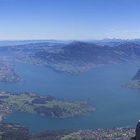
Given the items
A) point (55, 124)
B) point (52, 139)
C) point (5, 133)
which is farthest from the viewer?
point (55, 124)

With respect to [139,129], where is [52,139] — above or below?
below

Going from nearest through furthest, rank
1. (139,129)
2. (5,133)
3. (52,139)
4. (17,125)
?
(139,129)
(52,139)
(5,133)
(17,125)

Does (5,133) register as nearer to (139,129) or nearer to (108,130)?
(108,130)

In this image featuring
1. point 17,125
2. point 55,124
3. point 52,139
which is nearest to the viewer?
point 52,139

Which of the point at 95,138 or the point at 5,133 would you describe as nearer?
the point at 95,138

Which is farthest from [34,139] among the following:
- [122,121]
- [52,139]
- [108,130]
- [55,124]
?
[122,121]

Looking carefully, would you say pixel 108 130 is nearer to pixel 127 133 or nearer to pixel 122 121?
pixel 127 133

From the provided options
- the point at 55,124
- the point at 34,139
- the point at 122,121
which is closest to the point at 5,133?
the point at 34,139

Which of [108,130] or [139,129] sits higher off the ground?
[139,129]

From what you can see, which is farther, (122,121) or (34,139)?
(122,121)
